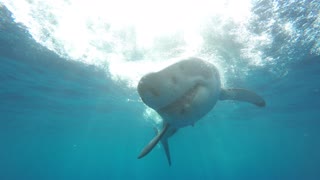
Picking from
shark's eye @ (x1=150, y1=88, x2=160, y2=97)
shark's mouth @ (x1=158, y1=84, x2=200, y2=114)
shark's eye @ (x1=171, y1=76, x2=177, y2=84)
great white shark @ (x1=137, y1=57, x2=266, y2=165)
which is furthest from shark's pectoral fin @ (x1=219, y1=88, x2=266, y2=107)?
shark's eye @ (x1=150, y1=88, x2=160, y2=97)

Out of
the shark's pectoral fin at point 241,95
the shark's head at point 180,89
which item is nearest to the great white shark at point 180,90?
the shark's head at point 180,89

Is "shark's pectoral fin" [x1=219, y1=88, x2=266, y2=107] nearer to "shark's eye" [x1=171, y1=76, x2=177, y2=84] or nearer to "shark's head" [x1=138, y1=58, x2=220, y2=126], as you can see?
"shark's head" [x1=138, y1=58, x2=220, y2=126]

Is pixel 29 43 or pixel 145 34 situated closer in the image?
pixel 145 34

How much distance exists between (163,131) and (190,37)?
10.1 metres

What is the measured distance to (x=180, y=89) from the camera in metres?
3.53

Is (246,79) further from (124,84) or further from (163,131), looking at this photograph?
(163,131)

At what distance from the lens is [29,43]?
1549cm

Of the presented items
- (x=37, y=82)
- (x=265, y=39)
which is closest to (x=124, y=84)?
(x=37, y=82)

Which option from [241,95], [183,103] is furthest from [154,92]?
[241,95]

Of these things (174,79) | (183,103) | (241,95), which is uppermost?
(241,95)

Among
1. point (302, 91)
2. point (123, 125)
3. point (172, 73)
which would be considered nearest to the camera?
point (172, 73)

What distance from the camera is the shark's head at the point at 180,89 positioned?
3.24m

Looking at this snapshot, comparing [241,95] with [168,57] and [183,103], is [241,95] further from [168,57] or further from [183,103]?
[168,57]

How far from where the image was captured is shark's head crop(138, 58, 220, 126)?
324 centimetres
